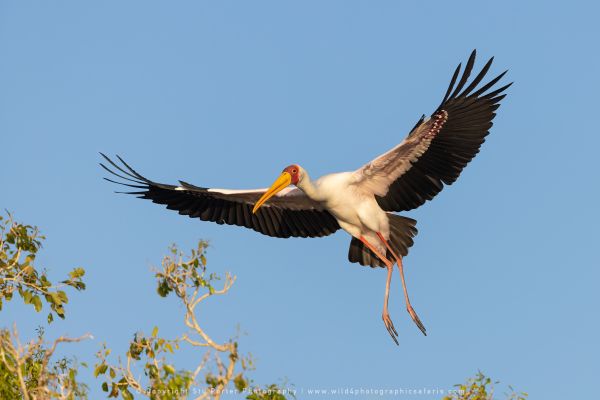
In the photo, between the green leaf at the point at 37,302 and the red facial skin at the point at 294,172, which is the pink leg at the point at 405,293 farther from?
the green leaf at the point at 37,302

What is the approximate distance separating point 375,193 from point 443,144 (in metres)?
1.15

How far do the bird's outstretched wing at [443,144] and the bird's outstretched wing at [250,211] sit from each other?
1.22 m

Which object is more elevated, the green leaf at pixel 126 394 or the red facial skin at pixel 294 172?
the red facial skin at pixel 294 172

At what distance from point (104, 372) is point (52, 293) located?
1705 millimetres

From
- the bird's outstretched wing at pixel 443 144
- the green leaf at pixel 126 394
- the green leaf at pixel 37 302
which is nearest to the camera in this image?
the green leaf at pixel 126 394

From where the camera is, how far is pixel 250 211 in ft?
41.3

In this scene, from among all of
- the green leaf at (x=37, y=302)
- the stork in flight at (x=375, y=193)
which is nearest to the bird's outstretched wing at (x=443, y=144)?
the stork in flight at (x=375, y=193)

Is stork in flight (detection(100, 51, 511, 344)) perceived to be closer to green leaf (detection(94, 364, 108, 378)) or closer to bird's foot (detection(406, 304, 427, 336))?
bird's foot (detection(406, 304, 427, 336))

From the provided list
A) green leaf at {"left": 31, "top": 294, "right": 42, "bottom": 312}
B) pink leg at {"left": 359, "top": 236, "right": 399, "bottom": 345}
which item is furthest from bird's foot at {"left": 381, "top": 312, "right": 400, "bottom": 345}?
green leaf at {"left": 31, "top": 294, "right": 42, "bottom": 312}

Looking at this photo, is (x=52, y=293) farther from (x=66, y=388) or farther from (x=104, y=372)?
(x=66, y=388)

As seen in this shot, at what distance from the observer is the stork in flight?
10.9m

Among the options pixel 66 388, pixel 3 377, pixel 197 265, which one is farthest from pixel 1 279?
pixel 66 388

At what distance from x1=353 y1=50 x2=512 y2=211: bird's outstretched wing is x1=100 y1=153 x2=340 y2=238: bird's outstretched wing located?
1.22m

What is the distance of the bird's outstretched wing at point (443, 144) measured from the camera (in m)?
10.9
